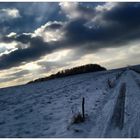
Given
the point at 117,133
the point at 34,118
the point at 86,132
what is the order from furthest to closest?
the point at 34,118
the point at 86,132
the point at 117,133

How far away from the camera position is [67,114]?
1862 centimetres

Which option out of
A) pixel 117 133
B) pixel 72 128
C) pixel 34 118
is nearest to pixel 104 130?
pixel 117 133

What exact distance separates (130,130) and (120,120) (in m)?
1.97

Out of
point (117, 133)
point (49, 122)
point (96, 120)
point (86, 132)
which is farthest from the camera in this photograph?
point (49, 122)

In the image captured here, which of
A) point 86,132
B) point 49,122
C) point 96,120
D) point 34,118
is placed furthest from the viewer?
point 34,118

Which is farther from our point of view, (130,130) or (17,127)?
(17,127)

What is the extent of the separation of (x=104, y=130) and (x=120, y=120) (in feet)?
7.28

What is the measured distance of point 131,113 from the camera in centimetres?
1667

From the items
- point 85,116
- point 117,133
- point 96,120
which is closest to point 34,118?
point 85,116

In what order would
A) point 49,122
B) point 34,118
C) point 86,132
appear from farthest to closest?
point 34,118 < point 49,122 < point 86,132

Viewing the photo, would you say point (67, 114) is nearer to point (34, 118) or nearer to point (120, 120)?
point (34, 118)

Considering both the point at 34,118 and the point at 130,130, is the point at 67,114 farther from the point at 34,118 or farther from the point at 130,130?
the point at 130,130

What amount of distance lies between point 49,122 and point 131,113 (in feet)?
16.5

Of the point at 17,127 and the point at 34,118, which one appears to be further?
the point at 34,118
